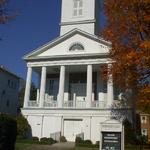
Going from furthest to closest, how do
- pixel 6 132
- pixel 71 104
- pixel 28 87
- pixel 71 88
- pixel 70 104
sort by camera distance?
1. pixel 71 88
2. pixel 28 87
3. pixel 70 104
4. pixel 71 104
5. pixel 6 132

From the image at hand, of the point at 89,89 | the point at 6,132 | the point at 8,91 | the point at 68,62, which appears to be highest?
the point at 68,62

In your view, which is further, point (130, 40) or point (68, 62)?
point (68, 62)

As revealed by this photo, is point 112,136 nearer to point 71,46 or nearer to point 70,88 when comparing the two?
point 71,46

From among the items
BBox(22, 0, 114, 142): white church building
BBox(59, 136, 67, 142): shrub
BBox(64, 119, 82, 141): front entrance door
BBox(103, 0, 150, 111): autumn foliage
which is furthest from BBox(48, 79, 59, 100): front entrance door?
BBox(103, 0, 150, 111): autumn foliage

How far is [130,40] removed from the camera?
20.8 m

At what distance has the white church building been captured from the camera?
3788cm

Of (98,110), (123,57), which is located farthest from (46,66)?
(123,57)

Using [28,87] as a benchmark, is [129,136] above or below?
below

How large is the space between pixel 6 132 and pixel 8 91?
38.2 metres

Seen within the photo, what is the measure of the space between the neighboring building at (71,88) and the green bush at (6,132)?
1826cm

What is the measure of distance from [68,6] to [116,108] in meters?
18.1

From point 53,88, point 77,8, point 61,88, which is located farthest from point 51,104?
point 77,8

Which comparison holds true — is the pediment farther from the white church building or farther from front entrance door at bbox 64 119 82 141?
front entrance door at bbox 64 119 82 141

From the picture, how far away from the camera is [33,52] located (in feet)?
139
